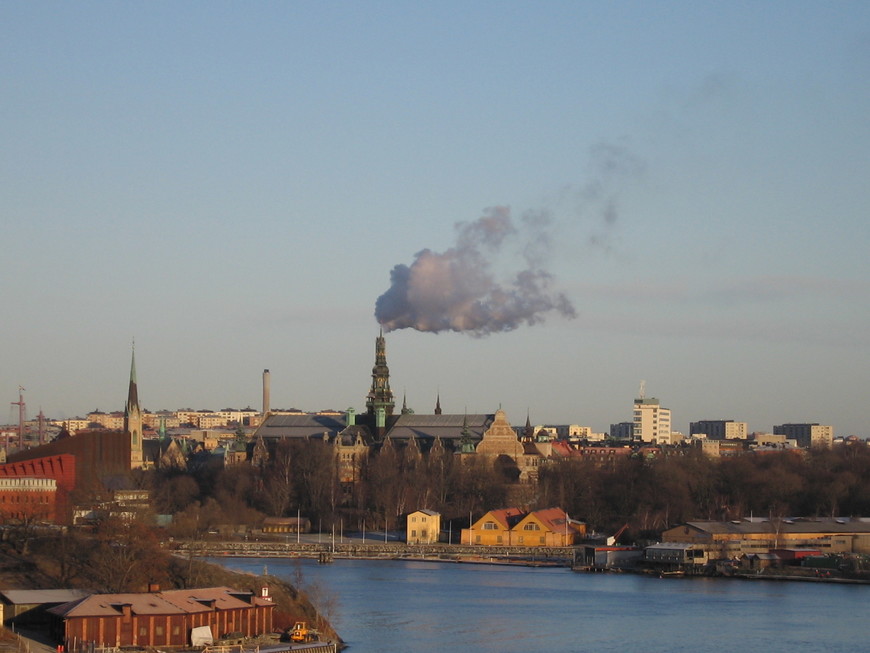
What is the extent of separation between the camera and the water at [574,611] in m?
38.2

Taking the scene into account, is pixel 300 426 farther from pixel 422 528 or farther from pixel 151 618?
pixel 151 618

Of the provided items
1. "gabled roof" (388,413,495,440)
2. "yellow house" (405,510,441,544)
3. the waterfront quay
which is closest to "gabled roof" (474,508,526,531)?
"yellow house" (405,510,441,544)

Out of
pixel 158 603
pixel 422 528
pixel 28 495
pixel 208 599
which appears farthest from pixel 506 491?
pixel 158 603

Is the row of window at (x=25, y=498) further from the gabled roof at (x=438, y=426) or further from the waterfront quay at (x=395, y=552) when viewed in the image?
the gabled roof at (x=438, y=426)

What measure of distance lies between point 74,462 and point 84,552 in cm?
2273

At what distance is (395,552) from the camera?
64.4 metres

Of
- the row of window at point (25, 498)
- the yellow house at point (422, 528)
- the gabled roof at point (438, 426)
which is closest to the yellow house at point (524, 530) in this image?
the yellow house at point (422, 528)

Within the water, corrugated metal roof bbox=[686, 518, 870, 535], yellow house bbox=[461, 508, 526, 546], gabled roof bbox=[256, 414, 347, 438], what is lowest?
the water

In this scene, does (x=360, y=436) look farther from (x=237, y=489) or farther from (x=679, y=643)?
(x=679, y=643)

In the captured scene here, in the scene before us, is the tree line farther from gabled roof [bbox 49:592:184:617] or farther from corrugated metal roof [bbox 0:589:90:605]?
gabled roof [bbox 49:592:184:617]

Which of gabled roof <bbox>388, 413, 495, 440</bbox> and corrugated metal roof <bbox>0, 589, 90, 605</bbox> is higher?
gabled roof <bbox>388, 413, 495, 440</bbox>

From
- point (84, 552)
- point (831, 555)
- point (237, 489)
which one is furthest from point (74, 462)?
point (831, 555)

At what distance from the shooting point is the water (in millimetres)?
38188

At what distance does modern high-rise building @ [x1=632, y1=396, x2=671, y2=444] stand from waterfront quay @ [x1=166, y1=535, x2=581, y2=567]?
106730mm
